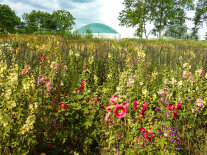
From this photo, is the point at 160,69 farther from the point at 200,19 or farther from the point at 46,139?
the point at 200,19

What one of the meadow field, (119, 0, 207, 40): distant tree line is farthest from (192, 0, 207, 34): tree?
the meadow field

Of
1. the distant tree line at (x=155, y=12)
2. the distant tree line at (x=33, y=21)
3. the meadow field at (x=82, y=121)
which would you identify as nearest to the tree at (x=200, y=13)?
the distant tree line at (x=155, y=12)

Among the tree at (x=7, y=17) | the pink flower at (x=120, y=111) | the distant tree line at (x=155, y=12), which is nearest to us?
the pink flower at (x=120, y=111)

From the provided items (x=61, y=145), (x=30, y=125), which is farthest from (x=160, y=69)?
(x=30, y=125)

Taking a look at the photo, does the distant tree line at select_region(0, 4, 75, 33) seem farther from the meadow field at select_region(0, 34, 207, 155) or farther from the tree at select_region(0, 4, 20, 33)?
the meadow field at select_region(0, 34, 207, 155)

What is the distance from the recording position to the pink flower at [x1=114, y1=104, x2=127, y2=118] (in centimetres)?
180

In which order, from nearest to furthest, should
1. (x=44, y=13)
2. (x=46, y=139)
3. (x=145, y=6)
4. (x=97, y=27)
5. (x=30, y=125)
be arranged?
1. (x=30, y=125)
2. (x=46, y=139)
3. (x=145, y=6)
4. (x=44, y=13)
5. (x=97, y=27)

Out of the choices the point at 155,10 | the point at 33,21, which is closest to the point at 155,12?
the point at 155,10

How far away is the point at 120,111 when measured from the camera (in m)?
1.83

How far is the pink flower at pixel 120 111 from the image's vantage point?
5.91ft

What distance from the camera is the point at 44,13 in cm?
6222

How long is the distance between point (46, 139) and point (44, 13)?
221 ft

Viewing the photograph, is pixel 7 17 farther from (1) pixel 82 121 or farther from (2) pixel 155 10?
(1) pixel 82 121

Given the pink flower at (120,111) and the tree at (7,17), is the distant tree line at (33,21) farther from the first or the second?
the pink flower at (120,111)
